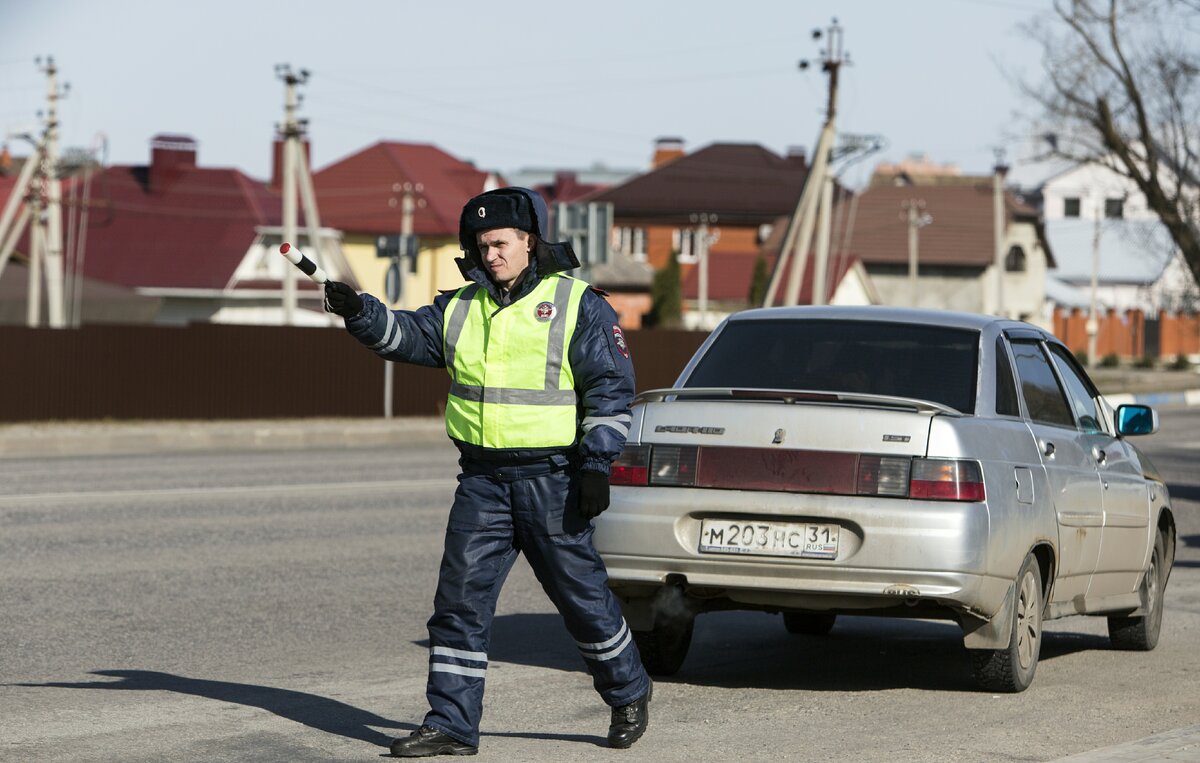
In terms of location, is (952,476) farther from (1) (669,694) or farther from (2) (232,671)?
(2) (232,671)

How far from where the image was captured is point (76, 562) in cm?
1127

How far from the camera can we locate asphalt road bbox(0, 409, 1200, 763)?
612cm

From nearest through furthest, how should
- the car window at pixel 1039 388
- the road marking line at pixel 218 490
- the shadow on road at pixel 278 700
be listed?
1. the shadow on road at pixel 278 700
2. the car window at pixel 1039 388
3. the road marking line at pixel 218 490

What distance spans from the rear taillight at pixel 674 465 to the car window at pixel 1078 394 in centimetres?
204

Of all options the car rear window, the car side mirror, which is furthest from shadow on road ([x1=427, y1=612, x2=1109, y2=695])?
the car rear window

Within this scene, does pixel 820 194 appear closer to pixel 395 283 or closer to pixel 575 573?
pixel 395 283

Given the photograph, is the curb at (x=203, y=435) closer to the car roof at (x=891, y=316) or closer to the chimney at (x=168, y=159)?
the car roof at (x=891, y=316)

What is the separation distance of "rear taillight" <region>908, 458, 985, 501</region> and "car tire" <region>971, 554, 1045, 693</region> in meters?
0.49

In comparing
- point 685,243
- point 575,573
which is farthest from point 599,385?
point 685,243

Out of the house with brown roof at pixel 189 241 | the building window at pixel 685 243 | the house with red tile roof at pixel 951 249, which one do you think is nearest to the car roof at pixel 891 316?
the house with brown roof at pixel 189 241

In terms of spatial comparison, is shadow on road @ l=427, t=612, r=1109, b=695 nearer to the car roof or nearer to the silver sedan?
the silver sedan

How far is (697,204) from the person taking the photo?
335 feet

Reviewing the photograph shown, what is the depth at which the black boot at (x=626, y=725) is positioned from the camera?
595 centimetres

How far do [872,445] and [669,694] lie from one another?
1243mm
